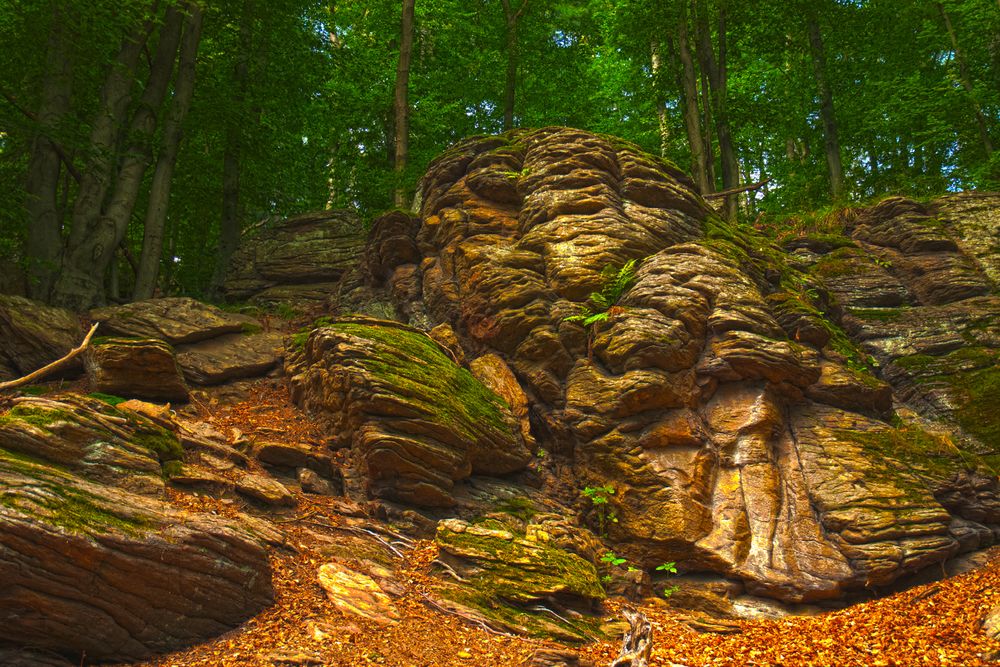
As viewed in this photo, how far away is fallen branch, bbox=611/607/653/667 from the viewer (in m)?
6.65

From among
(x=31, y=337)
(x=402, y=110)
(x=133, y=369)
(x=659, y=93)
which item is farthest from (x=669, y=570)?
(x=659, y=93)

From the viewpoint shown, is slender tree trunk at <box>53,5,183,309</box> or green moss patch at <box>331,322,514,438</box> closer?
green moss patch at <box>331,322,514,438</box>

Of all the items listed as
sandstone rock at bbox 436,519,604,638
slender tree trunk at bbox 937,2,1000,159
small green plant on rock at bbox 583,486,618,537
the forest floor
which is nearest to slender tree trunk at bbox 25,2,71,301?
the forest floor

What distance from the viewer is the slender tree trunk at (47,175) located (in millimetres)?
13875

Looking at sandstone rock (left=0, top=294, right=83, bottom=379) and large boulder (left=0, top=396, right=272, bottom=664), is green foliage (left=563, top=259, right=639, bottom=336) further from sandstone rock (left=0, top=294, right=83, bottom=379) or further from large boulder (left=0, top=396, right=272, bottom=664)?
sandstone rock (left=0, top=294, right=83, bottom=379)

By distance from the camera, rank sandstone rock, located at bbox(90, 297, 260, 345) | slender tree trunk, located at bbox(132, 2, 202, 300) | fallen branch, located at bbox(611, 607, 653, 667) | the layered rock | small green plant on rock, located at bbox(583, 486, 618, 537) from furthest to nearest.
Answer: slender tree trunk, located at bbox(132, 2, 202, 300)
sandstone rock, located at bbox(90, 297, 260, 345)
the layered rock
small green plant on rock, located at bbox(583, 486, 618, 537)
fallen branch, located at bbox(611, 607, 653, 667)

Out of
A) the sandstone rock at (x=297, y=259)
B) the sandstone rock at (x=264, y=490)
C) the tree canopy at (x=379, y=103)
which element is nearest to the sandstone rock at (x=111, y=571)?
the sandstone rock at (x=264, y=490)

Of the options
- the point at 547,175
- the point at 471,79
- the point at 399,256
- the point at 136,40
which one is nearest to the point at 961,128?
the point at 547,175

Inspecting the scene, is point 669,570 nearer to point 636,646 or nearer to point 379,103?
point 636,646

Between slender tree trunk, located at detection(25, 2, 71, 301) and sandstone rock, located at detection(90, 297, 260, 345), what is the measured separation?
1.81 metres

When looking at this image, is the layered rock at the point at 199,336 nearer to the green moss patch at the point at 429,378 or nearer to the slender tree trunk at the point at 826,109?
the green moss patch at the point at 429,378

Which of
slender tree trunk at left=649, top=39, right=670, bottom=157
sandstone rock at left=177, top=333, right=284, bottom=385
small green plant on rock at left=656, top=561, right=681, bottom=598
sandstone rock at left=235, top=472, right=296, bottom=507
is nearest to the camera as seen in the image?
sandstone rock at left=235, top=472, right=296, bottom=507

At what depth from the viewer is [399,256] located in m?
16.8

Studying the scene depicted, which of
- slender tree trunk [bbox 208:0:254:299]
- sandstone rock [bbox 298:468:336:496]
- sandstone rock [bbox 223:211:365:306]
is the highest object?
slender tree trunk [bbox 208:0:254:299]
